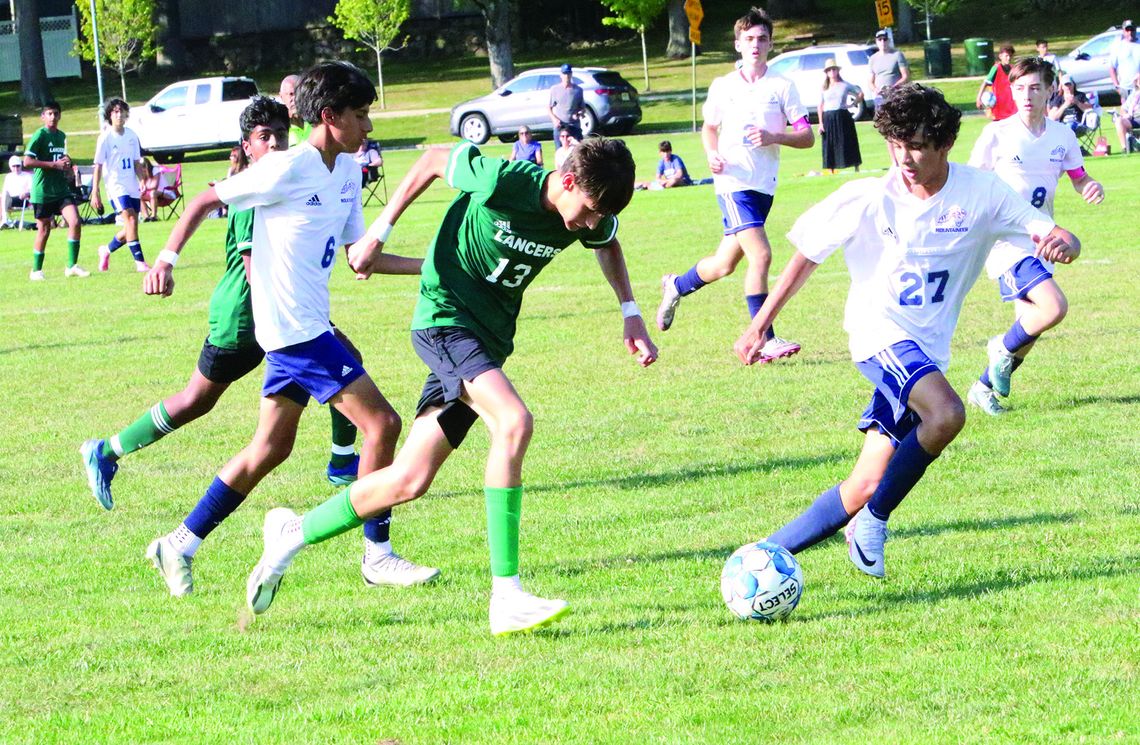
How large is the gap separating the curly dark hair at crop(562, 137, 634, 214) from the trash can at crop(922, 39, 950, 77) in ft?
134

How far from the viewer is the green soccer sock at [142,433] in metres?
7.38

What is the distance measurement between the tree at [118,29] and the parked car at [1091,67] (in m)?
30.7

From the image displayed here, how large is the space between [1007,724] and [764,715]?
65cm

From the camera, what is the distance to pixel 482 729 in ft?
13.9

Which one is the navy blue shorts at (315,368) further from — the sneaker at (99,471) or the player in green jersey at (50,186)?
the player in green jersey at (50,186)

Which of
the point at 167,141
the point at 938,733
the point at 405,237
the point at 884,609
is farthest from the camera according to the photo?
the point at 167,141

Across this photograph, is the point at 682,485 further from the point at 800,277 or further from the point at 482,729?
the point at 482,729

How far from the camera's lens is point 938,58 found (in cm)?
4400

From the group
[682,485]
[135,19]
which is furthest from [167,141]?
[682,485]

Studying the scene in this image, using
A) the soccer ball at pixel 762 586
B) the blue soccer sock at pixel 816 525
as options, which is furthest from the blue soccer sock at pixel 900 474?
the soccer ball at pixel 762 586

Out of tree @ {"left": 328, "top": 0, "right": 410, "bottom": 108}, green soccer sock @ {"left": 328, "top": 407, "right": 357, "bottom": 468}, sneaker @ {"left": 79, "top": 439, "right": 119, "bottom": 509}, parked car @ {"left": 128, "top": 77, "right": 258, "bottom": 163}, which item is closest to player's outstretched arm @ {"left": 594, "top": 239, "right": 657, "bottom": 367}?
green soccer sock @ {"left": 328, "top": 407, "right": 357, "bottom": 468}

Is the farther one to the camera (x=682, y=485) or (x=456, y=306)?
(x=682, y=485)

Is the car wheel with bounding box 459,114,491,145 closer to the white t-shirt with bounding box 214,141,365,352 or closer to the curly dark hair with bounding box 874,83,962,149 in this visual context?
the white t-shirt with bounding box 214,141,365,352

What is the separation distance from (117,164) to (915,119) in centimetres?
1655
